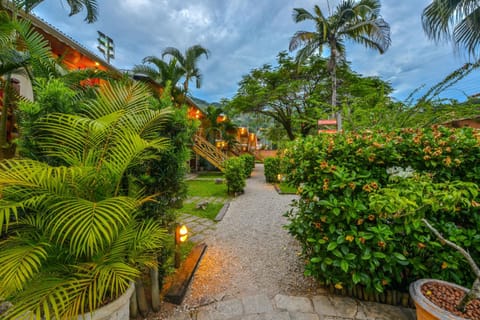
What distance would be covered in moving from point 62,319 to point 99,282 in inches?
8.0

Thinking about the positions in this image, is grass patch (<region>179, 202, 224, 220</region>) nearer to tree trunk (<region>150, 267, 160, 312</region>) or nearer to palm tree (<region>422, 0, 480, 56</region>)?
tree trunk (<region>150, 267, 160, 312</region>)

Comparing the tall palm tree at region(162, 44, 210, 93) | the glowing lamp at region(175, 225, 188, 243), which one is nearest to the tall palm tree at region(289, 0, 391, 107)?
the tall palm tree at region(162, 44, 210, 93)

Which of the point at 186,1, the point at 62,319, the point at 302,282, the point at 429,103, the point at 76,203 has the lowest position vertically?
the point at 302,282

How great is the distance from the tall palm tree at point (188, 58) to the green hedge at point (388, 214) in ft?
30.4

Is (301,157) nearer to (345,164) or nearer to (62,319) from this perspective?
(345,164)

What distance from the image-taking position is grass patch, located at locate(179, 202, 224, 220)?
15.1 feet

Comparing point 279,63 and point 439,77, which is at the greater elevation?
point 279,63

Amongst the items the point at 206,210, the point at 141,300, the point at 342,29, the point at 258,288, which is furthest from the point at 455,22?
the point at 141,300

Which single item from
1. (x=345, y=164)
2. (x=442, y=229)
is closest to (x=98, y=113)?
(x=345, y=164)

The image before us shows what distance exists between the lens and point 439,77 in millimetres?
2990

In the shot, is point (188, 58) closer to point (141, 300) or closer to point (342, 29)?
point (342, 29)

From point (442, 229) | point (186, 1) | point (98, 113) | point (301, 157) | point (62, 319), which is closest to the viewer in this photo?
point (62, 319)

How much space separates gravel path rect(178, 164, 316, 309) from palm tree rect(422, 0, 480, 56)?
582 cm

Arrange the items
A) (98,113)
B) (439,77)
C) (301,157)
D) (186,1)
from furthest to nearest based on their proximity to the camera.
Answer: (186,1) < (439,77) < (301,157) < (98,113)
